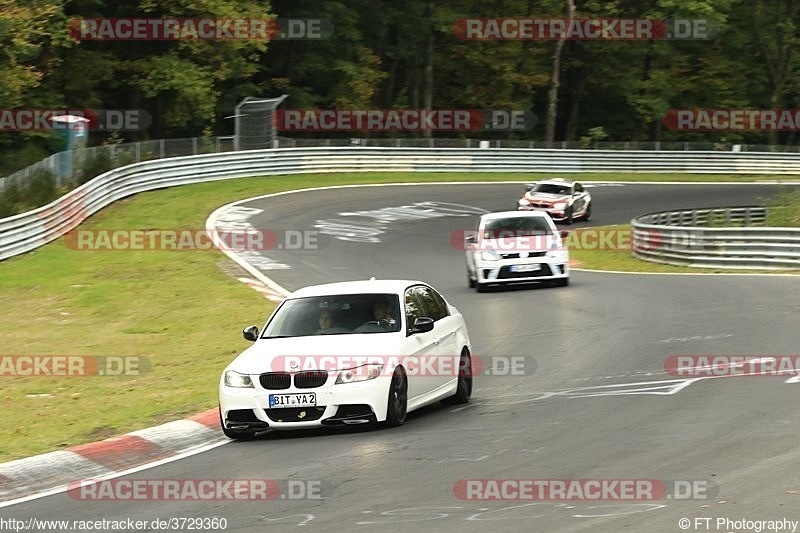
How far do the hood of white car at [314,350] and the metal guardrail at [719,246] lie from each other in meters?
17.9

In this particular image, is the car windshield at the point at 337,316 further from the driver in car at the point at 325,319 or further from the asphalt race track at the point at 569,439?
the asphalt race track at the point at 569,439

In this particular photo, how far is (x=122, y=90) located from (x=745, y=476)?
5817 cm

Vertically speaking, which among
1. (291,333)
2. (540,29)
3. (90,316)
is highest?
(540,29)

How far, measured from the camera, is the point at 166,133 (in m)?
65.6

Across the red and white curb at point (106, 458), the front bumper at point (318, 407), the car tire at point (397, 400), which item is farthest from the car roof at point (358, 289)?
the red and white curb at point (106, 458)

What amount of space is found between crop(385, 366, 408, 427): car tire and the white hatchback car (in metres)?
13.2

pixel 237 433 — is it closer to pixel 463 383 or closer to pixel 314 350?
pixel 314 350

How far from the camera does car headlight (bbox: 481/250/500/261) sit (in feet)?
84.5

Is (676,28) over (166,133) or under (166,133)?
over

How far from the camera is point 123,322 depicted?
22938 millimetres

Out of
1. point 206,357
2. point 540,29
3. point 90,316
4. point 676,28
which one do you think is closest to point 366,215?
point 90,316

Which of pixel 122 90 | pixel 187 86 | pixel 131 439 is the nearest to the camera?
pixel 131 439

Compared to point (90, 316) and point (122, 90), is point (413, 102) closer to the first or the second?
point (122, 90)

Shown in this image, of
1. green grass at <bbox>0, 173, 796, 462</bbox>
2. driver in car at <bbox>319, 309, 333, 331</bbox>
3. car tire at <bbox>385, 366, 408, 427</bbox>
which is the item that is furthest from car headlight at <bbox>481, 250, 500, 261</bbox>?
car tire at <bbox>385, 366, 408, 427</bbox>
